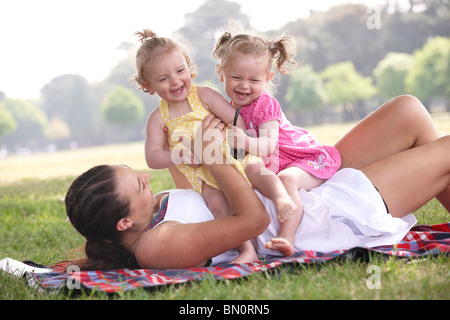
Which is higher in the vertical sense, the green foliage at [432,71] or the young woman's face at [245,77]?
the green foliage at [432,71]

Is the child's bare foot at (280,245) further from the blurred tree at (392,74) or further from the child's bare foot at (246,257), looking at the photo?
the blurred tree at (392,74)

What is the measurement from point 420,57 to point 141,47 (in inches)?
1580

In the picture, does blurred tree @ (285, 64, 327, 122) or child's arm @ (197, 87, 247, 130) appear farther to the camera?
blurred tree @ (285, 64, 327, 122)

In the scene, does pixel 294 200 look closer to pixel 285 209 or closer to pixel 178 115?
pixel 285 209

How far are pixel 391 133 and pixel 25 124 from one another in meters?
53.1

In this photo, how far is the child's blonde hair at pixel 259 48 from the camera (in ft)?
8.37

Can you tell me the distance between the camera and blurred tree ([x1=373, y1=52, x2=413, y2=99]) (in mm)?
39969

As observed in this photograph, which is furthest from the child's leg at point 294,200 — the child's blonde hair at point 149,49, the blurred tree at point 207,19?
the blurred tree at point 207,19

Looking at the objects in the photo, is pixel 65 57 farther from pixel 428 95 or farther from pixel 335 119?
pixel 428 95

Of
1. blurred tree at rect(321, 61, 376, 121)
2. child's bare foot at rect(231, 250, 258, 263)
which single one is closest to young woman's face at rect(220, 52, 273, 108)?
child's bare foot at rect(231, 250, 258, 263)

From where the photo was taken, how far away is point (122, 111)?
158 ft

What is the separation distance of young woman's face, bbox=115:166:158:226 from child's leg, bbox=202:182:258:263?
1.00 feet

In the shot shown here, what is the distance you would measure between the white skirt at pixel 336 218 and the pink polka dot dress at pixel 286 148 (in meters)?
0.19

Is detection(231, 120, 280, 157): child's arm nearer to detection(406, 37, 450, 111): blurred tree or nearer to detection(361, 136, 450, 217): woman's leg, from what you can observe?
detection(361, 136, 450, 217): woman's leg
